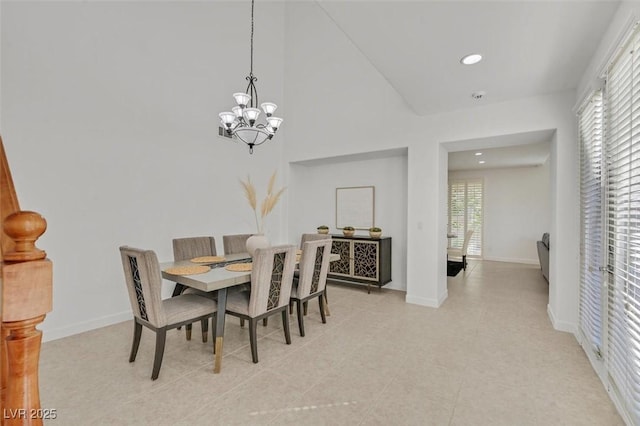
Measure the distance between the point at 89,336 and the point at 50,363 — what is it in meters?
0.58

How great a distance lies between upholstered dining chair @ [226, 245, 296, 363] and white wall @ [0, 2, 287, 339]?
1761 mm

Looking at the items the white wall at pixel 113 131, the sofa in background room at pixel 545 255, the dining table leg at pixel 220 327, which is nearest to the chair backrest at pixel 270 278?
the dining table leg at pixel 220 327

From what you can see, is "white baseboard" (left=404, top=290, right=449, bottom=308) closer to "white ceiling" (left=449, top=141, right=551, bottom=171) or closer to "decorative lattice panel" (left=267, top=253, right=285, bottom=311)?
"decorative lattice panel" (left=267, top=253, right=285, bottom=311)

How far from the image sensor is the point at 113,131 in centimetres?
347

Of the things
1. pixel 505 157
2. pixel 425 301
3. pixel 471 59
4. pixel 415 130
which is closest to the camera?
pixel 471 59

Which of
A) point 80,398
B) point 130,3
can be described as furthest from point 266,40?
point 80,398

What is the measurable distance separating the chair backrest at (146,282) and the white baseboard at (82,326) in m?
1.34

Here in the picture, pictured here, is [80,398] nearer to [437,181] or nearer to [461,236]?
[437,181]

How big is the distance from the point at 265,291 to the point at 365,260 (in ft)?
8.04

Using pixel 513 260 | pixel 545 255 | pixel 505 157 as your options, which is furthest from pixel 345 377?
pixel 513 260

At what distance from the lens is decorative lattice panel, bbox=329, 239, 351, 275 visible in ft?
16.1

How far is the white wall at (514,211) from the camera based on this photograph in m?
7.42

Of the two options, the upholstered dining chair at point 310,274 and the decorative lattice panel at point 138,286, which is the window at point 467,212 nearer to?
the upholstered dining chair at point 310,274

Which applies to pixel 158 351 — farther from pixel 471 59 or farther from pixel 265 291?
pixel 471 59
